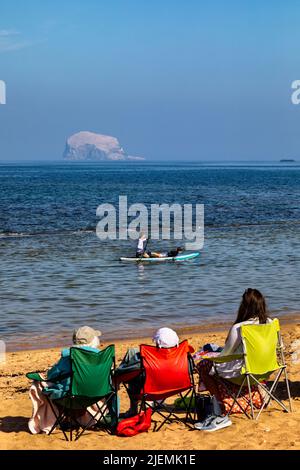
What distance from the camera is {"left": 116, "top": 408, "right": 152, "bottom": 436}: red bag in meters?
7.46

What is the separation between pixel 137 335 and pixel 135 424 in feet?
17.0

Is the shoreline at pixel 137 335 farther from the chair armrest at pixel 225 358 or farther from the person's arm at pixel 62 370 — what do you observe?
the chair armrest at pixel 225 358

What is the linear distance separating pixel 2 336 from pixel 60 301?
314 cm

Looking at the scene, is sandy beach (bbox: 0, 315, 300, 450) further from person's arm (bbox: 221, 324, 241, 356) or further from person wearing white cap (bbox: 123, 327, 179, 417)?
person's arm (bbox: 221, 324, 241, 356)

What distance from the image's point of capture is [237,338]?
761 cm

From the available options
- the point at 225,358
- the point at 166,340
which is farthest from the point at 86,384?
the point at 225,358

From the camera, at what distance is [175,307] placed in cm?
1524

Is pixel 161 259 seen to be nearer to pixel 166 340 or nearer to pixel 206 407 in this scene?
pixel 206 407

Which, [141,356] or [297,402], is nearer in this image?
[141,356]

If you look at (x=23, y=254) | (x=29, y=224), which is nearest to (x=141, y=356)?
(x=23, y=254)

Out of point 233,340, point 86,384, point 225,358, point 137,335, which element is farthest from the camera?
point 137,335

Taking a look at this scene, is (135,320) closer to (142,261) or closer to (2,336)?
(2,336)

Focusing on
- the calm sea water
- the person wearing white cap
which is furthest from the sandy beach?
the calm sea water

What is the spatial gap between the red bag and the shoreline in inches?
179
